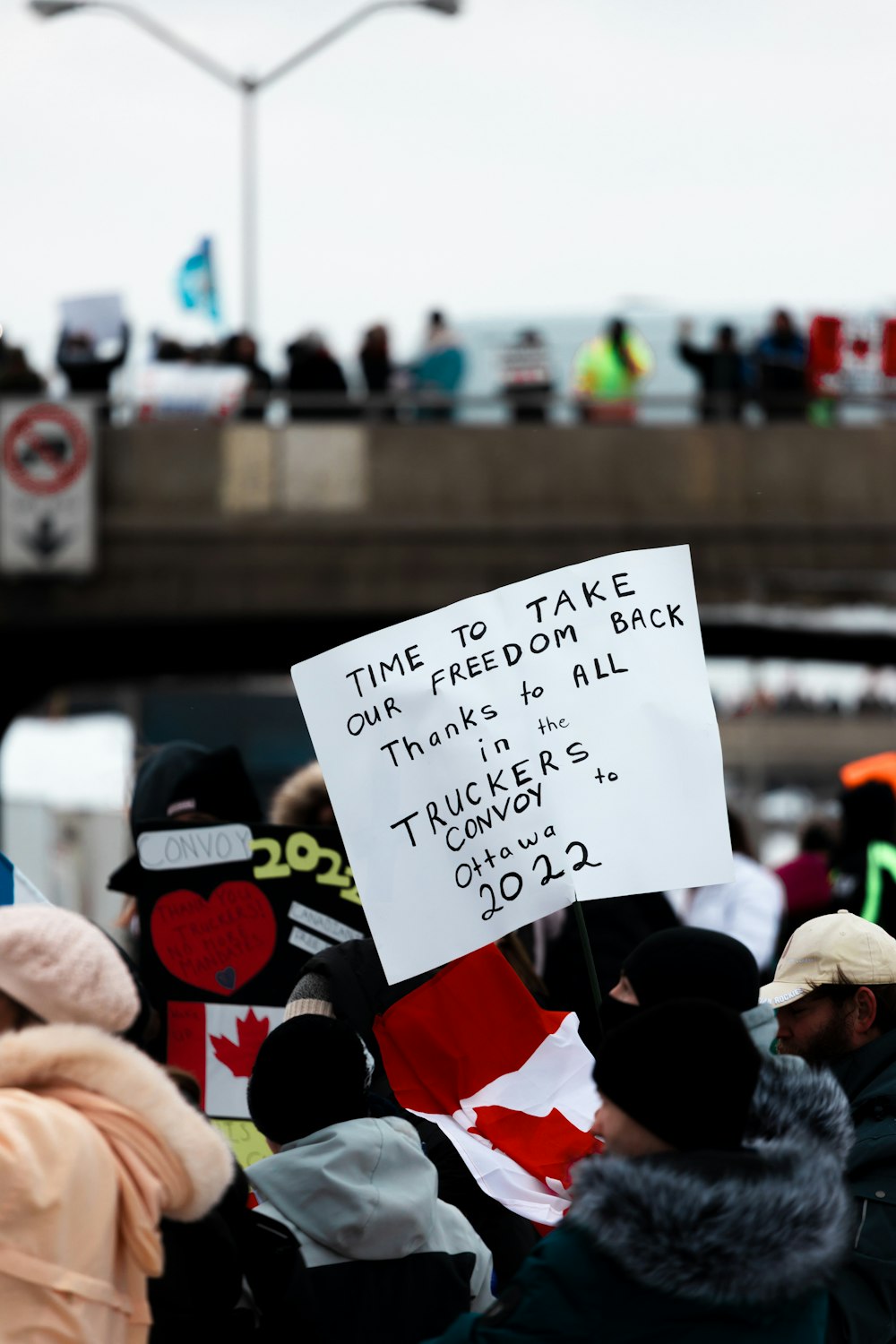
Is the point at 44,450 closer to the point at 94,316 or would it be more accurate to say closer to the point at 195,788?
the point at 94,316

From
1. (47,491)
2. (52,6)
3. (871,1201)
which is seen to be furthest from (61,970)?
(52,6)

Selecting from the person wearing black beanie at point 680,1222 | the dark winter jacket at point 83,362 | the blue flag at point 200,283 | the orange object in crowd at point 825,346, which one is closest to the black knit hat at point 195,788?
the person wearing black beanie at point 680,1222

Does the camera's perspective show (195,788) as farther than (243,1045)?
Yes

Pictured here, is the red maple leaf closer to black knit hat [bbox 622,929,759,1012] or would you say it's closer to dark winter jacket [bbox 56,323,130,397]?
black knit hat [bbox 622,929,759,1012]

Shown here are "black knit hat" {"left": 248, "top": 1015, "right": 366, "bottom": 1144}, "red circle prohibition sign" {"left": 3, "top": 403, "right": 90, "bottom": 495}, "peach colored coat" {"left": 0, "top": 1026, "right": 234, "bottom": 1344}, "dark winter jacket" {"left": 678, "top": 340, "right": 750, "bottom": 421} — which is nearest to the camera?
"peach colored coat" {"left": 0, "top": 1026, "right": 234, "bottom": 1344}

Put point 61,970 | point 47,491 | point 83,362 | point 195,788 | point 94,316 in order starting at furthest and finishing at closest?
point 47,491
point 83,362
point 94,316
point 195,788
point 61,970

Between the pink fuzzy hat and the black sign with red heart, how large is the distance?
72.2 inches

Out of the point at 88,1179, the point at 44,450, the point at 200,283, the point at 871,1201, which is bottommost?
the point at 871,1201

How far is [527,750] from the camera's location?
3.86 metres

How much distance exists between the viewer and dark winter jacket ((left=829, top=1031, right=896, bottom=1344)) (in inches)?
130

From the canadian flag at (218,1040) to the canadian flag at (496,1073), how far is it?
28.6 inches

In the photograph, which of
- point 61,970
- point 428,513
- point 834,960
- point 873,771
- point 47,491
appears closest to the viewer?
point 61,970

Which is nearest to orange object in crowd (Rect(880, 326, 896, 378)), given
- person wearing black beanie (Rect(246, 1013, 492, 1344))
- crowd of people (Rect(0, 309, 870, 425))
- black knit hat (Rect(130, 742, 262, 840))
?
crowd of people (Rect(0, 309, 870, 425))

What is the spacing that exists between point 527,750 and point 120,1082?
1.41 metres
